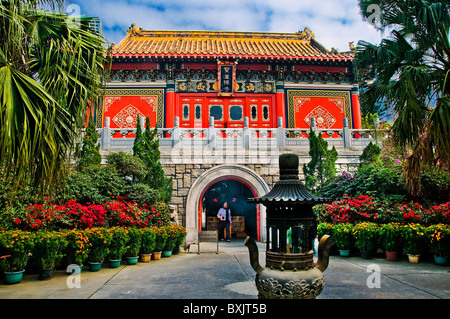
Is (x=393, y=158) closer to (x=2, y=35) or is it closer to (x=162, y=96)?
(x=162, y=96)

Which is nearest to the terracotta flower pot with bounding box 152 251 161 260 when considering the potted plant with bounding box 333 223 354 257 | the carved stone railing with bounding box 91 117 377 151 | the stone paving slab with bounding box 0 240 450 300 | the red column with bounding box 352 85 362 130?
the stone paving slab with bounding box 0 240 450 300

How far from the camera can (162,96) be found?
14.3 meters

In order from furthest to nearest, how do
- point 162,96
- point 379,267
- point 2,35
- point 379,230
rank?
point 162,96 < point 379,230 < point 379,267 < point 2,35

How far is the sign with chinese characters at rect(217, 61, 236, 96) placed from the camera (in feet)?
46.2

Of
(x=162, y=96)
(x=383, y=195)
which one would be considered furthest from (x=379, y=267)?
(x=162, y=96)

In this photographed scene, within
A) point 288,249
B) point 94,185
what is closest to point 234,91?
point 94,185

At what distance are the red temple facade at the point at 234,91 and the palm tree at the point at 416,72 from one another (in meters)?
6.49

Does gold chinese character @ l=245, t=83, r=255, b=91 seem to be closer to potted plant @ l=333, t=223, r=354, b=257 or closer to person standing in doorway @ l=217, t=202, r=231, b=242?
person standing in doorway @ l=217, t=202, r=231, b=242

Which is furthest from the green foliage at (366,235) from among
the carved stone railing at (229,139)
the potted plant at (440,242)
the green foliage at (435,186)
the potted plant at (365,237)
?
the carved stone railing at (229,139)

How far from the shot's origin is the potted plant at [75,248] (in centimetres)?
661

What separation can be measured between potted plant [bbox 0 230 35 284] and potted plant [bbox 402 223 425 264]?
8183 mm

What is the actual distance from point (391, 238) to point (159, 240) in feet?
19.9

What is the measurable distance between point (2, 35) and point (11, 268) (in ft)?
13.4

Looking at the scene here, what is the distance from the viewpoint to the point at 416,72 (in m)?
6.67
